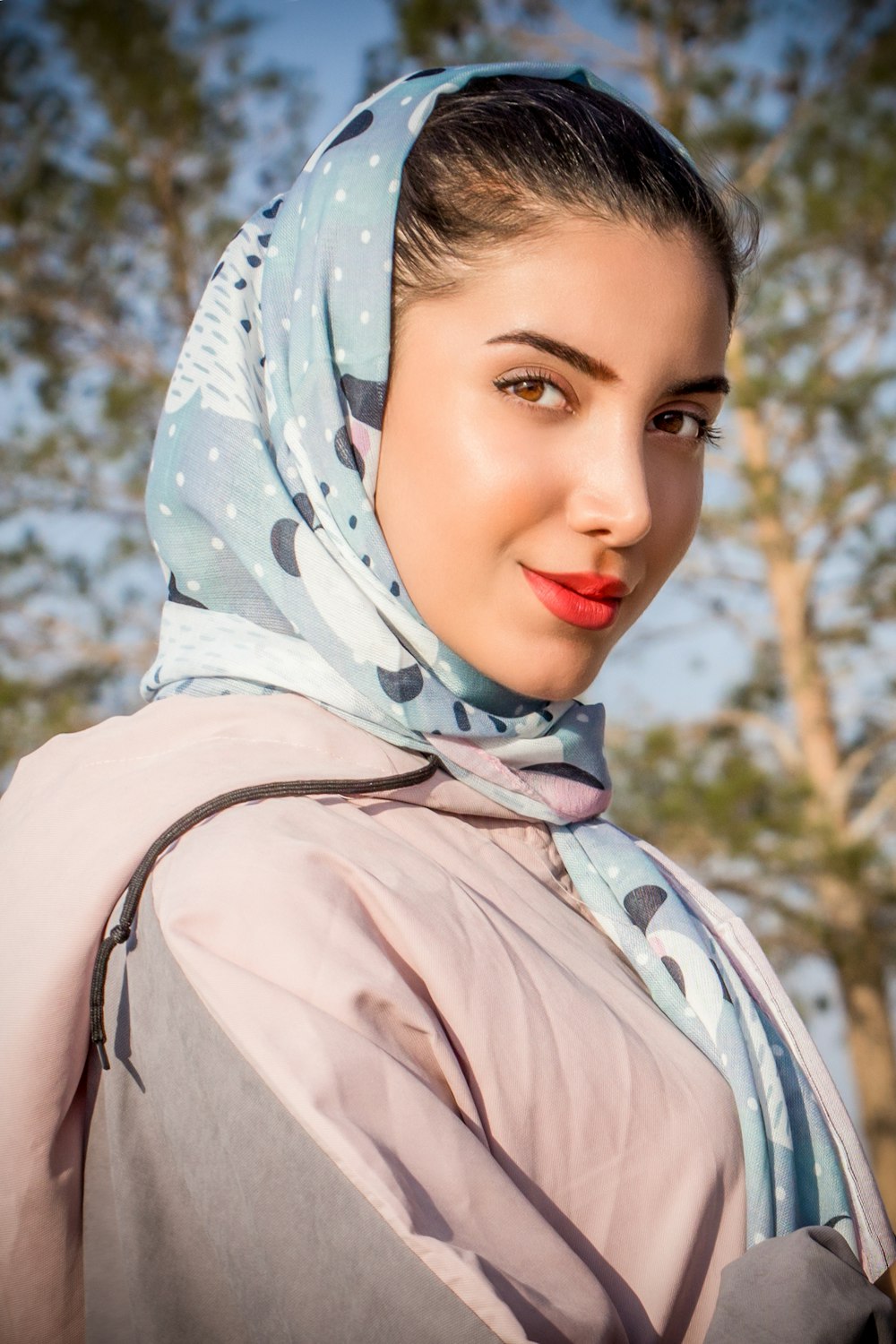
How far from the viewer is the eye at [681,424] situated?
1.18 m

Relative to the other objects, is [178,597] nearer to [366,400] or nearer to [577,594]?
[366,400]

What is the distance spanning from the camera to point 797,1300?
0.84 m

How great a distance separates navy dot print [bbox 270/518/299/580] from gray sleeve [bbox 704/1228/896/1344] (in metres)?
0.66

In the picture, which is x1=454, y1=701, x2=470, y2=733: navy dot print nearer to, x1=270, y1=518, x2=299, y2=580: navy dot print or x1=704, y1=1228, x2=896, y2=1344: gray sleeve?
x1=270, y1=518, x2=299, y2=580: navy dot print

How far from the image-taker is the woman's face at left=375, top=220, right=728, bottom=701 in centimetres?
105

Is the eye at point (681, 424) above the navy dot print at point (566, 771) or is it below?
above

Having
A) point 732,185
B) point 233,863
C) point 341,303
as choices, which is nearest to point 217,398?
point 341,303

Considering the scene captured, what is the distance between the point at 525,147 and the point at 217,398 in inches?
14.7

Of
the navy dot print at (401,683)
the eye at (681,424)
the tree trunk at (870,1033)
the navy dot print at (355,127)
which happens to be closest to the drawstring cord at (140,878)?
the navy dot print at (401,683)

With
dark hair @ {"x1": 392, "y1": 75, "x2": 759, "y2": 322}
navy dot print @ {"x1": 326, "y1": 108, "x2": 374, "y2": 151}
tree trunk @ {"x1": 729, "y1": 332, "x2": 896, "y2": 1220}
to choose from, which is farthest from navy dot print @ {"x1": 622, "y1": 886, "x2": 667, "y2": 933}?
tree trunk @ {"x1": 729, "y1": 332, "x2": 896, "y2": 1220}

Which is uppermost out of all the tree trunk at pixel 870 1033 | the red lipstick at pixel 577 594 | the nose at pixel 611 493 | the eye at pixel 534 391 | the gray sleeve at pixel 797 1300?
the eye at pixel 534 391

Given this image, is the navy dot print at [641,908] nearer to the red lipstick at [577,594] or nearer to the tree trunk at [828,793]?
the red lipstick at [577,594]

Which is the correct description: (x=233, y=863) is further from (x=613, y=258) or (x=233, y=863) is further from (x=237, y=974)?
(x=613, y=258)

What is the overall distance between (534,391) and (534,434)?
0.04 m
